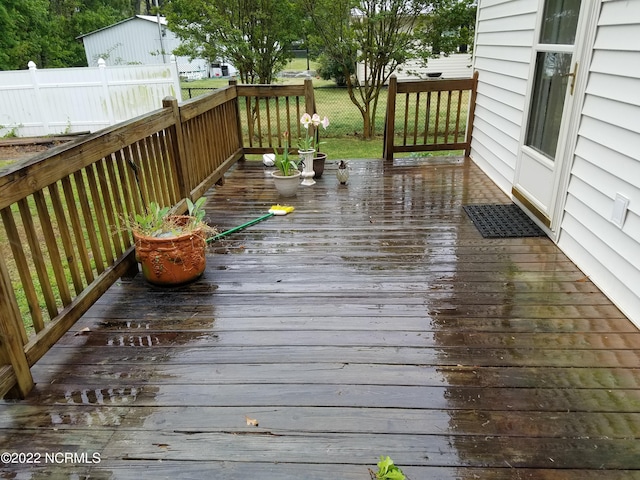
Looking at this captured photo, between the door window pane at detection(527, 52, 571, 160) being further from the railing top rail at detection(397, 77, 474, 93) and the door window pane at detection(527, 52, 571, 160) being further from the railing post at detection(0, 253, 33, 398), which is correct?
the railing post at detection(0, 253, 33, 398)

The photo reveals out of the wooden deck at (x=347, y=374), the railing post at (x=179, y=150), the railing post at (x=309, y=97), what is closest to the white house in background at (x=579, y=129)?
the wooden deck at (x=347, y=374)

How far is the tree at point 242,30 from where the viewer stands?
829cm

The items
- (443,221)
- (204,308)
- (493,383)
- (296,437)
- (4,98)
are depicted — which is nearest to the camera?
(296,437)

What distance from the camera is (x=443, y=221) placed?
11.9ft

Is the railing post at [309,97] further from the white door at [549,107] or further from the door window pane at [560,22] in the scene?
the door window pane at [560,22]

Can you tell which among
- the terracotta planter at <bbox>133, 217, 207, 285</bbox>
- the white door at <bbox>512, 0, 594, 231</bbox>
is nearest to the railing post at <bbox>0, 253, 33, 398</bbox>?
the terracotta planter at <bbox>133, 217, 207, 285</bbox>

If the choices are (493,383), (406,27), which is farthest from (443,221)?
(406,27)

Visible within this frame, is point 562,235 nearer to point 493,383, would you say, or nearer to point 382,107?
point 493,383

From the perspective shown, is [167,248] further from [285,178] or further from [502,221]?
[502,221]

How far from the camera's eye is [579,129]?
9.48ft

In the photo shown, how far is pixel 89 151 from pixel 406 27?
7.81 metres

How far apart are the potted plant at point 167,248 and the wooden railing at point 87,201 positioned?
15cm

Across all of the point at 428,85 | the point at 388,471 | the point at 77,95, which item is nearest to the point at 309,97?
the point at 428,85

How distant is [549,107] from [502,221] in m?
0.89
